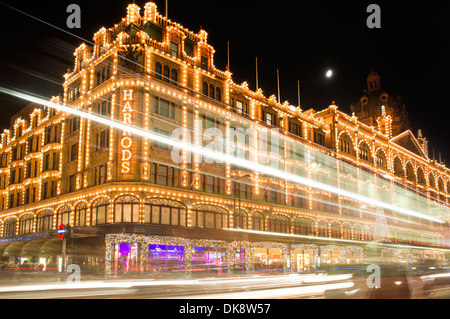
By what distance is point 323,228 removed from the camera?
2306 inches

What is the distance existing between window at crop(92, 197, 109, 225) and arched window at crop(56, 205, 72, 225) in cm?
565

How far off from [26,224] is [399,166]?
223 feet

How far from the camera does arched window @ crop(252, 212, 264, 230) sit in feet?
156

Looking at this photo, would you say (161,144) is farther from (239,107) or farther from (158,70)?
(239,107)

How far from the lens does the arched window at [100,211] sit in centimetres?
3759

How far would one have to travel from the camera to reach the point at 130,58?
3994 centimetres

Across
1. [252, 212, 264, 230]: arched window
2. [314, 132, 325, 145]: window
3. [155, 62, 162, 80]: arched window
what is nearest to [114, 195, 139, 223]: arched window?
[155, 62, 162, 80]: arched window

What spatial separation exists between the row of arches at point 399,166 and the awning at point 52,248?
4313 cm

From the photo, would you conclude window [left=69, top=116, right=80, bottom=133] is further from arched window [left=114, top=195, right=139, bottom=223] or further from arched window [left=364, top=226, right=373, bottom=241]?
arched window [left=364, top=226, right=373, bottom=241]

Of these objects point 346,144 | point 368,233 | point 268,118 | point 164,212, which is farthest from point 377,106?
point 164,212

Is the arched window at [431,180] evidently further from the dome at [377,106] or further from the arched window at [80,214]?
the arched window at [80,214]

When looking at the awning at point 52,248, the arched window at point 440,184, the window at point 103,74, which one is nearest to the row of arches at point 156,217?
the awning at point 52,248
